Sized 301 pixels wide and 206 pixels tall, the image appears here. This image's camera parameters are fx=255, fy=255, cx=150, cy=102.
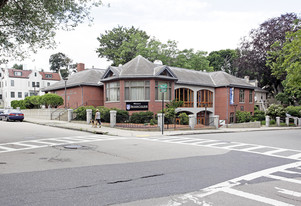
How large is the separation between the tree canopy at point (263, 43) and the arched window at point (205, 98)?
15766 millimetres

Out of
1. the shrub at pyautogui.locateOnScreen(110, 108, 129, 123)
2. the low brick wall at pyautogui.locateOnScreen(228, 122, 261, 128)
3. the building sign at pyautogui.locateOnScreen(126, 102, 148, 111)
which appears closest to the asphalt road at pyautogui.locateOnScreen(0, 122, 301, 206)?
the shrub at pyautogui.locateOnScreen(110, 108, 129, 123)

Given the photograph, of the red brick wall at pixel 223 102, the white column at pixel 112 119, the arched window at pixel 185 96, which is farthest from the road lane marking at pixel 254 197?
the red brick wall at pixel 223 102

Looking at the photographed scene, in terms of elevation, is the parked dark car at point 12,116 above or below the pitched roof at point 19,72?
below

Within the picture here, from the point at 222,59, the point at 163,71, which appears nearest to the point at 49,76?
the point at 222,59

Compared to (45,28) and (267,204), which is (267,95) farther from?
(267,204)

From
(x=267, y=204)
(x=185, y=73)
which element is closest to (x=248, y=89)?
(x=185, y=73)

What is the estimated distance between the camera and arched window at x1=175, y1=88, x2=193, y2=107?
33578 millimetres

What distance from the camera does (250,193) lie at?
5402 millimetres

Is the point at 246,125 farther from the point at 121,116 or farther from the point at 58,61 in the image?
the point at 58,61

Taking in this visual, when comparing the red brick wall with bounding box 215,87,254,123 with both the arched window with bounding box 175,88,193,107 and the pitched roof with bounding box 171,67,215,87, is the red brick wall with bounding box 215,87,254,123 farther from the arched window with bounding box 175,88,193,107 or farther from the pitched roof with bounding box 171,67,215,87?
the arched window with bounding box 175,88,193,107

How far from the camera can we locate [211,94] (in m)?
38.1

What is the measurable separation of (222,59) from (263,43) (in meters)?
21.7

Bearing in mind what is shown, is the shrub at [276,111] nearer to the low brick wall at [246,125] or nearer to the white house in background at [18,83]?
the low brick wall at [246,125]

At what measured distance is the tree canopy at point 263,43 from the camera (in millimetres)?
45719
